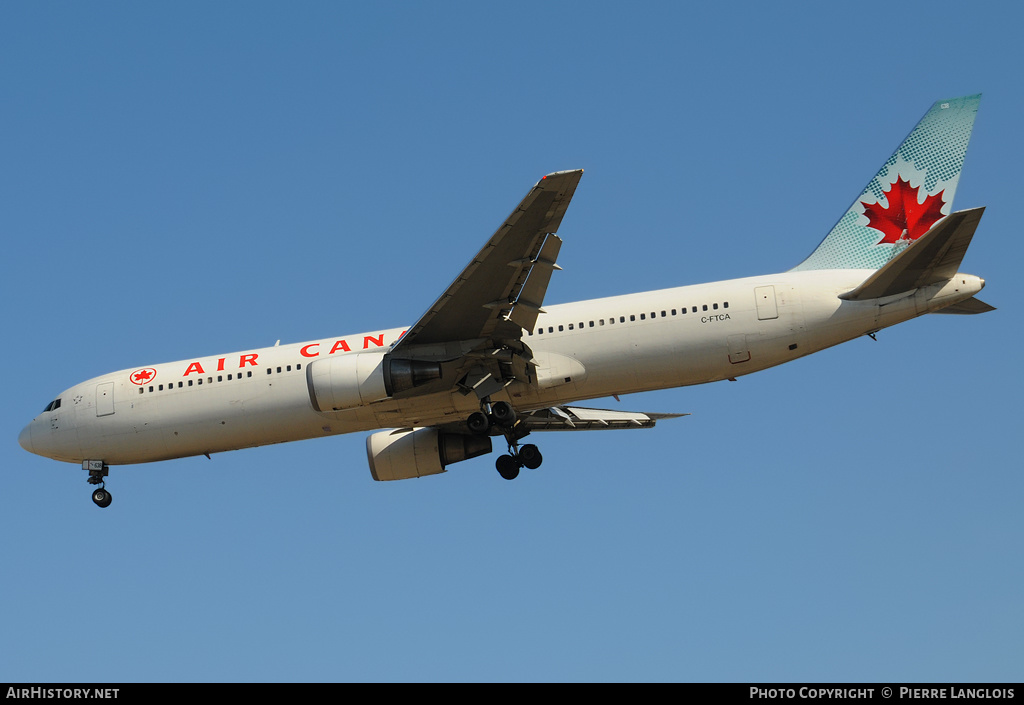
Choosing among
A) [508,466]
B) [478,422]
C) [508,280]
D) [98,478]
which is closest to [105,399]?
[98,478]

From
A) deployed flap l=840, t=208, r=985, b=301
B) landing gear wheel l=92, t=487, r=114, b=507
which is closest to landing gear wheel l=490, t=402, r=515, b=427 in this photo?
deployed flap l=840, t=208, r=985, b=301

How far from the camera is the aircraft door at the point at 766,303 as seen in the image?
77.7 feet

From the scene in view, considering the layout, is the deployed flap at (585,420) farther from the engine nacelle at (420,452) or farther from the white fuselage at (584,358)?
the white fuselage at (584,358)

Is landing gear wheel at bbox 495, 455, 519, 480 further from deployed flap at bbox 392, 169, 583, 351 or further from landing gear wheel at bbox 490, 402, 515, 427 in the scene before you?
deployed flap at bbox 392, 169, 583, 351

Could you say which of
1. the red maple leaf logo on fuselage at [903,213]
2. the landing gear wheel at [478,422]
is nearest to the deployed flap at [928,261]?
the red maple leaf logo on fuselage at [903,213]

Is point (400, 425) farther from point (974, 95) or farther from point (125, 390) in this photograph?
point (974, 95)

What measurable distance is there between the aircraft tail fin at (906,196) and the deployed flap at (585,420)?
583 cm

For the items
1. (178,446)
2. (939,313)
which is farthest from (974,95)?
(178,446)

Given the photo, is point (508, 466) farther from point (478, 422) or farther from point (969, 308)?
point (969, 308)

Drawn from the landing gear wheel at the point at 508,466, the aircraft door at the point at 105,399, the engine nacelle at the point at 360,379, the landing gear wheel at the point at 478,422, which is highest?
the aircraft door at the point at 105,399

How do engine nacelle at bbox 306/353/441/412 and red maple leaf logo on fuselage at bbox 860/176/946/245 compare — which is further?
red maple leaf logo on fuselage at bbox 860/176/946/245

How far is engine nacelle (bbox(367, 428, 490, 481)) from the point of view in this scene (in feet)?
90.4

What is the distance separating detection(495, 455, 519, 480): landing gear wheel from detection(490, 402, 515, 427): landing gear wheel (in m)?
2.41

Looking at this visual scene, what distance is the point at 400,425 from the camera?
2523 cm
